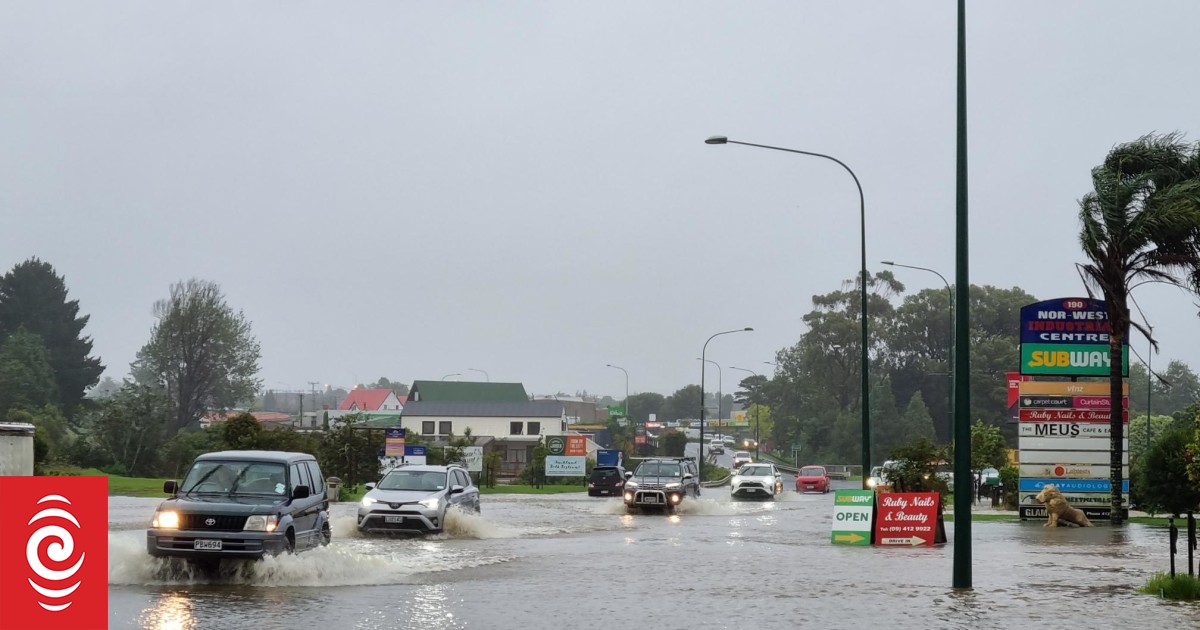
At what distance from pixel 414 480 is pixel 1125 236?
19449 mm

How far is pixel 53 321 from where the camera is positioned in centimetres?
10019

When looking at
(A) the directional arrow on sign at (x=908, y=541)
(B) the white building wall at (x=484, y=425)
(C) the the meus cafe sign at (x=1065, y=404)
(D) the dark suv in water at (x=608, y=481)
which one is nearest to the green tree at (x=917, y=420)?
(B) the white building wall at (x=484, y=425)

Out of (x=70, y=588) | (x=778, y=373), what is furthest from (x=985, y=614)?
(x=778, y=373)

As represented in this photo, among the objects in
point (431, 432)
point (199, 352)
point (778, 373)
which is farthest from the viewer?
point (778, 373)

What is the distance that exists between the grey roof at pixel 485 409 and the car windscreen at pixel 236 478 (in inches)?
4062

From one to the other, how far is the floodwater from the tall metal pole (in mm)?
581

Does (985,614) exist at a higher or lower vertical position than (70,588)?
lower

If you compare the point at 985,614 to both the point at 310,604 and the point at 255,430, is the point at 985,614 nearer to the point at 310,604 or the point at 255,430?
the point at 310,604

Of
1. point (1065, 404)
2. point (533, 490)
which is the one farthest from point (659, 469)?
point (533, 490)

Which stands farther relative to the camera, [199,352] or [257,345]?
[257,345]

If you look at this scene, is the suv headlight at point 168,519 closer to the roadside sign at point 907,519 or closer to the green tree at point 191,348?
the roadside sign at point 907,519

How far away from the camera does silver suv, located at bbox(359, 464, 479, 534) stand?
2425 centimetres

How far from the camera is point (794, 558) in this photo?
2173 cm

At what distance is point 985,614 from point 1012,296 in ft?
387
